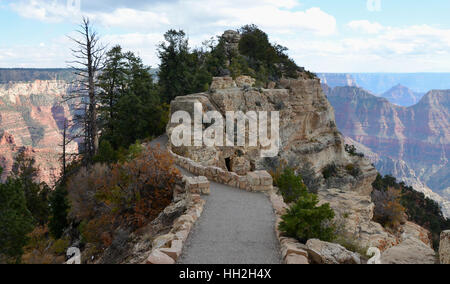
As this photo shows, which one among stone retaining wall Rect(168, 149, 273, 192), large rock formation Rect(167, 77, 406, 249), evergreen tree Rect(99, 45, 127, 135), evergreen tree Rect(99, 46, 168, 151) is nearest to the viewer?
stone retaining wall Rect(168, 149, 273, 192)

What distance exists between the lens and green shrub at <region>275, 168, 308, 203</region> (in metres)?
12.9

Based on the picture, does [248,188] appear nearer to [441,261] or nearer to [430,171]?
[441,261]

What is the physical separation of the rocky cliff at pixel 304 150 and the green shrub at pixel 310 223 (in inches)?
149

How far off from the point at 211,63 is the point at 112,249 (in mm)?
27613

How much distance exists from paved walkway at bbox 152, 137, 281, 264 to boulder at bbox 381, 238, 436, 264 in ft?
7.18

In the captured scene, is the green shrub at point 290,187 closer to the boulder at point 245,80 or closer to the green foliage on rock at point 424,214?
the green foliage on rock at point 424,214

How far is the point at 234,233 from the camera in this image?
8.15 metres

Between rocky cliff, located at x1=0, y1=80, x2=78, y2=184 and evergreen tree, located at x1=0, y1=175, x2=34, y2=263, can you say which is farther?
rocky cliff, located at x1=0, y1=80, x2=78, y2=184

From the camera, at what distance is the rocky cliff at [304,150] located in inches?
642

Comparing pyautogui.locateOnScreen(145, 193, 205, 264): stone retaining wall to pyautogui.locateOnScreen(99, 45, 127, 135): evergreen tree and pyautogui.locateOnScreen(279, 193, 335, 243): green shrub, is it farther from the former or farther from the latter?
pyautogui.locateOnScreen(99, 45, 127, 135): evergreen tree

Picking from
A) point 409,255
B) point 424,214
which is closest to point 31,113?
point 424,214

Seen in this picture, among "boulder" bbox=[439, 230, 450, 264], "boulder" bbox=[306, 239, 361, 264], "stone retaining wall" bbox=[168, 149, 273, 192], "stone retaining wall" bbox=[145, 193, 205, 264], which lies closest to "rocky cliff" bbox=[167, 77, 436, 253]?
"stone retaining wall" bbox=[168, 149, 273, 192]
